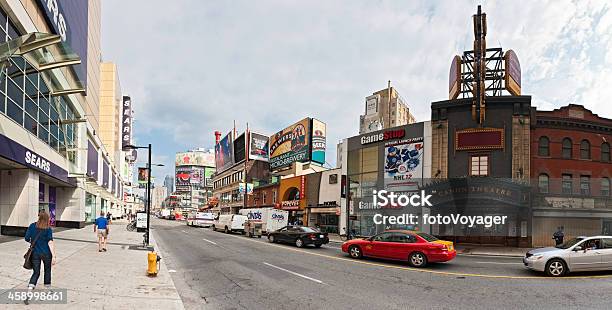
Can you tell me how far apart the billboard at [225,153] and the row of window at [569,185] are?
206ft

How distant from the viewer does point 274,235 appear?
26625 mm

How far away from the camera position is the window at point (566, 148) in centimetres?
2780

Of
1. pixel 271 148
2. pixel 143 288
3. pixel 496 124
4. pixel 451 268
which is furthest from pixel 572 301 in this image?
pixel 271 148

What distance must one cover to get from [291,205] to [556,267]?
35642mm

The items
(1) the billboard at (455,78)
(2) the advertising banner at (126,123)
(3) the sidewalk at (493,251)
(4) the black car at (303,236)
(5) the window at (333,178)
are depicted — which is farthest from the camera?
(2) the advertising banner at (126,123)

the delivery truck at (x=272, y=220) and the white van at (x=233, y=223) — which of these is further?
the white van at (x=233, y=223)

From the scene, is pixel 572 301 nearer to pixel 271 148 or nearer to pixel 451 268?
pixel 451 268

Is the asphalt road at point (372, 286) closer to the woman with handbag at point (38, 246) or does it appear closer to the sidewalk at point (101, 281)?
the sidewalk at point (101, 281)

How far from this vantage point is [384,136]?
33.5 meters

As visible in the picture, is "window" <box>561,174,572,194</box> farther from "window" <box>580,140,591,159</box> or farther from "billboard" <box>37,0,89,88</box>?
"billboard" <box>37,0,89,88</box>

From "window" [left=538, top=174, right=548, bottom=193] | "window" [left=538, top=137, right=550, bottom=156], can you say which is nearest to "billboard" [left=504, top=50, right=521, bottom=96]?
"window" [left=538, top=137, right=550, bottom=156]

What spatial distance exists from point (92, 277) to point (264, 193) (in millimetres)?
48723

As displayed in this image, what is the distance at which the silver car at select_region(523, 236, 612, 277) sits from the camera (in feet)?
42.5

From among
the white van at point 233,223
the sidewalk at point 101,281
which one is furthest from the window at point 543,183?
the white van at point 233,223
